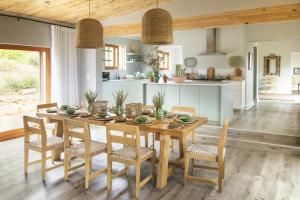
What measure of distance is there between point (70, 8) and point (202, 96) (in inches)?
136

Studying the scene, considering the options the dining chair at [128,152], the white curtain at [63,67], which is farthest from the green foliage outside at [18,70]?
the dining chair at [128,152]

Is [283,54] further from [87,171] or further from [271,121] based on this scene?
[87,171]

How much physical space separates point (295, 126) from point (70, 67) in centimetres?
547

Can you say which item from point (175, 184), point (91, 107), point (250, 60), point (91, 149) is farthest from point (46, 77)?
point (250, 60)

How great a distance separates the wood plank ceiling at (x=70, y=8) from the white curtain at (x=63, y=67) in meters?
0.37

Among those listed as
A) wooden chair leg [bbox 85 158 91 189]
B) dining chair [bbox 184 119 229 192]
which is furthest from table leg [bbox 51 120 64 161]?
dining chair [bbox 184 119 229 192]

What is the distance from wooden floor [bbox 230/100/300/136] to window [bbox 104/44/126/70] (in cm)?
427

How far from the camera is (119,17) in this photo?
698 cm

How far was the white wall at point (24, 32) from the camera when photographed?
559cm

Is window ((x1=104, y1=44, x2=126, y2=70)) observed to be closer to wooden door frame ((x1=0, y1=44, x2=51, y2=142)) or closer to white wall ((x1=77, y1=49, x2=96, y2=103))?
white wall ((x1=77, y1=49, x2=96, y2=103))

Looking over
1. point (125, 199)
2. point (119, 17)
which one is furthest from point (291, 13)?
point (125, 199)

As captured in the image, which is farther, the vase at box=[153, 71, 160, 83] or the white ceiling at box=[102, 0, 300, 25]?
the vase at box=[153, 71, 160, 83]

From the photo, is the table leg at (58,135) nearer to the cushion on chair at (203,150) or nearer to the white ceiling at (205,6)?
the cushion on chair at (203,150)

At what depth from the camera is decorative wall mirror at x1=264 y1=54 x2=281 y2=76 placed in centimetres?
1404
